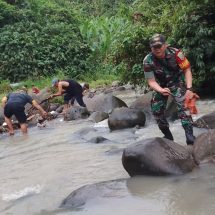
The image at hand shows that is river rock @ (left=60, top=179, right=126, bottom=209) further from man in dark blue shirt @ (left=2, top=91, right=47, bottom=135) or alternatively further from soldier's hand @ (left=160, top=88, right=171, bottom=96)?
man in dark blue shirt @ (left=2, top=91, right=47, bottom=135)

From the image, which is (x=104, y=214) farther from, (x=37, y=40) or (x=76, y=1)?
(x=76, y=1)

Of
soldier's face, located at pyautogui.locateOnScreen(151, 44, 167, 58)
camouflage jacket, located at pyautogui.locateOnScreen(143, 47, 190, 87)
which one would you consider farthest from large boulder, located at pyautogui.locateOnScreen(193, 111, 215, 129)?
soldier's face, located at pyautogui.locateOnScreen(151, 44, 167, 58)

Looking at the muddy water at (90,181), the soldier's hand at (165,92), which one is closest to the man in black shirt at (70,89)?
the muddy water at (90,181)

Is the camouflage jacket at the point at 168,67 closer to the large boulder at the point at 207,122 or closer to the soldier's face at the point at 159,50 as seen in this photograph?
Result: the soldier's face at the point at 159,50

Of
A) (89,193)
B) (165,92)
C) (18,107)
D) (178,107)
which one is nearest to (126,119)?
(18,107)

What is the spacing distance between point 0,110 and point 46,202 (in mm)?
10178

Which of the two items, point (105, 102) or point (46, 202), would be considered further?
point (105, 102)

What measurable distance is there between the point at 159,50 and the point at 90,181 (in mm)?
1848

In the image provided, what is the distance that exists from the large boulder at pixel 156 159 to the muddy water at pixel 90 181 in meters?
0.10

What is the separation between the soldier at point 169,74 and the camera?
604 centimetres

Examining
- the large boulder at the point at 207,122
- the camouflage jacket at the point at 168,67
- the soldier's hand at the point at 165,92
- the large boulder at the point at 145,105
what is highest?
the camouflage jacket at the point at 168,67

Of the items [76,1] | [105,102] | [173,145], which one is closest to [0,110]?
[105,102]

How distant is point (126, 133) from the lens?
30.1 feet

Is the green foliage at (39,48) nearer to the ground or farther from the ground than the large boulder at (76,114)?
farther from the ground
